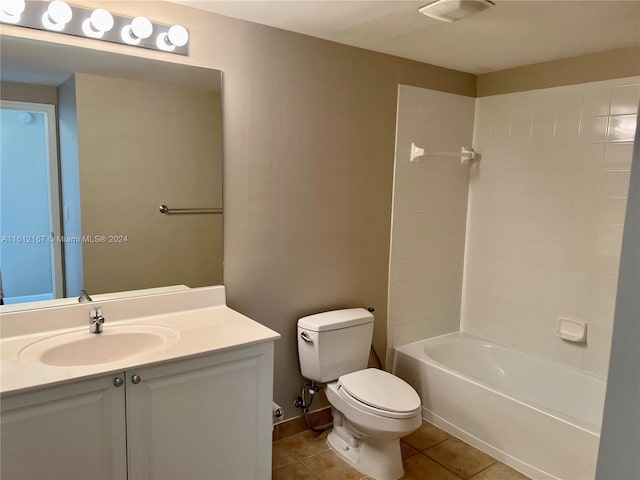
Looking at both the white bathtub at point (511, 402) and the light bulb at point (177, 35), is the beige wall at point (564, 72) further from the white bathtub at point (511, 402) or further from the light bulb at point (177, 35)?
the light bulb at point (177, 35)

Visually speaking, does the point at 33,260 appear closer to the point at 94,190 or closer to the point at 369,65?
the point at 94,190

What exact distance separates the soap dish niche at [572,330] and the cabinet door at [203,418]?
1903mm

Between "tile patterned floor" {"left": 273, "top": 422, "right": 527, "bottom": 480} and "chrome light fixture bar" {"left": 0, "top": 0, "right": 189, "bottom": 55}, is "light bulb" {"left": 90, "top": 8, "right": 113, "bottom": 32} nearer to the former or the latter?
"chrome light fixture bar" {"left": 0, "top": 0, "right": 189, "bottom": 55}

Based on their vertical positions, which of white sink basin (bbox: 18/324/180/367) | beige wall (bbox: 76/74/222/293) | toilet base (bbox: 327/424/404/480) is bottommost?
toilet base (bbox: 327/424/404/480)

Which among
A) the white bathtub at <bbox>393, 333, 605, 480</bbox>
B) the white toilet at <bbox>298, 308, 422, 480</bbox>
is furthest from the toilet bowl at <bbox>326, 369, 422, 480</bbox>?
the white bathtub at <bbox>393, 333, 605, 480</bbox>

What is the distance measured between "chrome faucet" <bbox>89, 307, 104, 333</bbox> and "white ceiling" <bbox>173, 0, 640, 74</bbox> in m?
1.37

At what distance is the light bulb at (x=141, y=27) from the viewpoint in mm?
1931

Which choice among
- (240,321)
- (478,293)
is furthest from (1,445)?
(478,293)

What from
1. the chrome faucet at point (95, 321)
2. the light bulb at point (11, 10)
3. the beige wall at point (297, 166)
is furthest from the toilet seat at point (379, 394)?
the light bulb at point (11, 10)

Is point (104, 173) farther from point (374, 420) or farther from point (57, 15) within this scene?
point (374, 420)

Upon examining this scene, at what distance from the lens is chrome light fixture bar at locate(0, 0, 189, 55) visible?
5.73 feet

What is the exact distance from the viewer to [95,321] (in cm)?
193

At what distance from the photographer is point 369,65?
107 inches

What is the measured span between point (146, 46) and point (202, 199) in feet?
2.31
